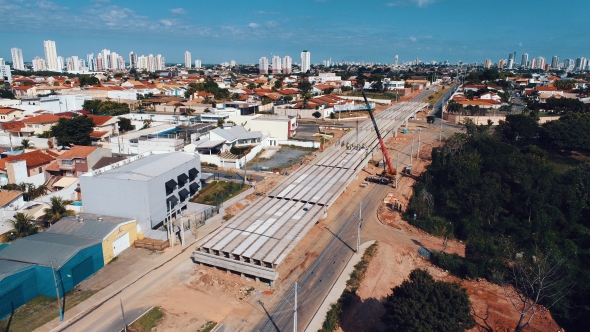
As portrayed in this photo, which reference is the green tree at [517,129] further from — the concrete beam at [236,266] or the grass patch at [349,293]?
the concrete beam at [236,266]

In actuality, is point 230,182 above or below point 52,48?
below

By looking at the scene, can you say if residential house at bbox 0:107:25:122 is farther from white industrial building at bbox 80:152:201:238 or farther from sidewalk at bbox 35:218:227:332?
sidewalk at bbox 35:218:227:332

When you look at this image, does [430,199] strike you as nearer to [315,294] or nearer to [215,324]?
[315,294]

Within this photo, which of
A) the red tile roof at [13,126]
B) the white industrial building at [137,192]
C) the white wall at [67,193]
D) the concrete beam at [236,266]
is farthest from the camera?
the red tile roof at [13,126]

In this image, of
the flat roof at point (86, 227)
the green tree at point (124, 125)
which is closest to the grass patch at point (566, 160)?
the flat roof at point (86, 227)

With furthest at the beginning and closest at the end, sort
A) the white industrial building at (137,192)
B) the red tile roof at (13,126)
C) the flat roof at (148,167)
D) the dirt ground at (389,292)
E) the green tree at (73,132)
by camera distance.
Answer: the red tile roof at (13,126), the green tree at (73,132), the flat roof at (148,167), the white industrial building at (137,192), the dirt ground at (389,292)

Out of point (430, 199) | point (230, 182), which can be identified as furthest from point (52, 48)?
point (430, 199)

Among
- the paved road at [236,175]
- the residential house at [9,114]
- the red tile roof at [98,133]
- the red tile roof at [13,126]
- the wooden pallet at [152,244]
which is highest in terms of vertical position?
the residential house at [9,114]
